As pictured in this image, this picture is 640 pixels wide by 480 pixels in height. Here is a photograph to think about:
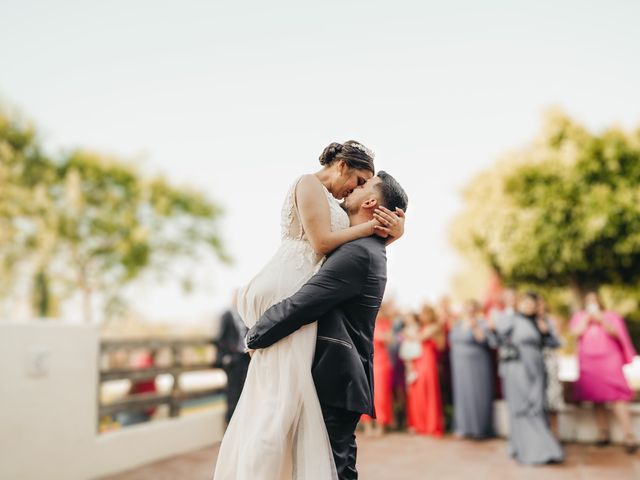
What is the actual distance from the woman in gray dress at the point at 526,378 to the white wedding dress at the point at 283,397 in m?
4.91

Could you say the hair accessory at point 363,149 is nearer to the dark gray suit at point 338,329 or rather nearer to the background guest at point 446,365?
the dark gray suit at point 338,329

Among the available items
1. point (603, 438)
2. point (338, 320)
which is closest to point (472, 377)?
point (603, 438)

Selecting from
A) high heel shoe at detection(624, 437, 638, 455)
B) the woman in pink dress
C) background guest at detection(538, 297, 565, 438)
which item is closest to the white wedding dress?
background guest at detection(538, 297, 565, 438)

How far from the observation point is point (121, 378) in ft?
20.9

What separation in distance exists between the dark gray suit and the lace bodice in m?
0.14

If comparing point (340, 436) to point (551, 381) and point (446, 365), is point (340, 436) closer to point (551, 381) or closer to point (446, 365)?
point (551, 381)

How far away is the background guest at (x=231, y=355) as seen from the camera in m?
7.35

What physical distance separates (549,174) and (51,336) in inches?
586

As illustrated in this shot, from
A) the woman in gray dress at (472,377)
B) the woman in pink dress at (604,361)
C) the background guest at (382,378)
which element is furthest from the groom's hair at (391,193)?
the background guest at (382,378)

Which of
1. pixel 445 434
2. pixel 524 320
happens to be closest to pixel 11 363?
pixel 524 320

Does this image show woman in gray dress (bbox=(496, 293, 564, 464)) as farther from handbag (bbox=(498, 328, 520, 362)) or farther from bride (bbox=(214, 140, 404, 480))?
bride (bbox=(214, 140, 404, 480))

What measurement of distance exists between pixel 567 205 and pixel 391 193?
15.2 metres

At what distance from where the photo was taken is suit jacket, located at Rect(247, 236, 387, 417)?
265 centimetres

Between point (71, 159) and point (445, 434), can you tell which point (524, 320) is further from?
point (71, 159)
